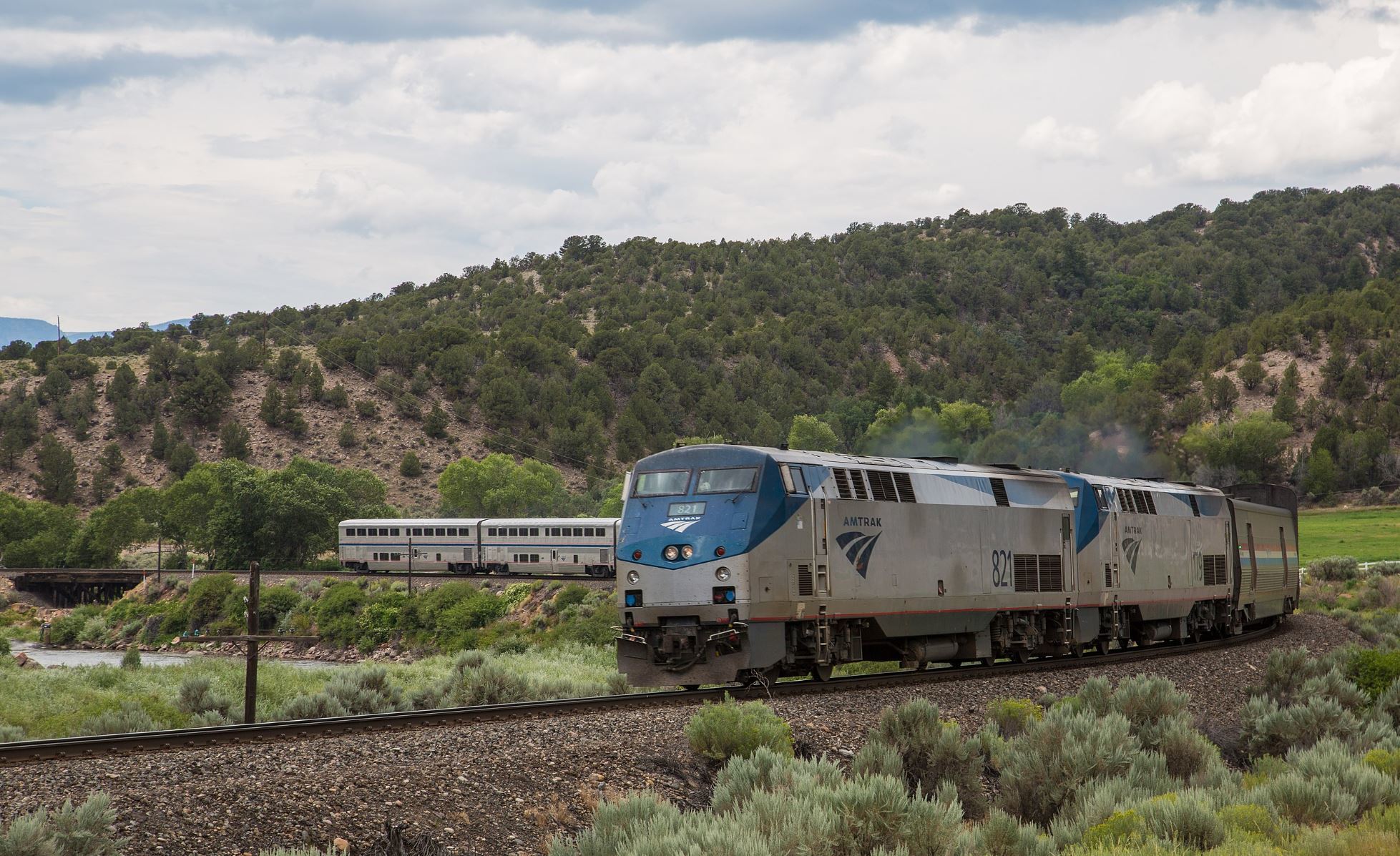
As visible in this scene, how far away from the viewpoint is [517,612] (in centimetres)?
7006

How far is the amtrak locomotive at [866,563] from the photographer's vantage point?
66.4 ft

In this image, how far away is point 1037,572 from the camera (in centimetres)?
2728

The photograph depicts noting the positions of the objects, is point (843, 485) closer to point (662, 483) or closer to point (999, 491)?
point (662, 483)

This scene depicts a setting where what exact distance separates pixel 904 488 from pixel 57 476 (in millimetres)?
134789

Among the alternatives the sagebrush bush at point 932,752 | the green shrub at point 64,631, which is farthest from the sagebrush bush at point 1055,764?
the green shrub at point 64,631

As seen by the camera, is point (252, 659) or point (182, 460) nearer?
point (252, 659)

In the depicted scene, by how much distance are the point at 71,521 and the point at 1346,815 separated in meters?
127

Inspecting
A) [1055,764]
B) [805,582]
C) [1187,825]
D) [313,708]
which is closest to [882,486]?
[805,582]

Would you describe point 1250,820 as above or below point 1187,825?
below

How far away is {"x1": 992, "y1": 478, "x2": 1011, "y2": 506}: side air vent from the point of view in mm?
26203

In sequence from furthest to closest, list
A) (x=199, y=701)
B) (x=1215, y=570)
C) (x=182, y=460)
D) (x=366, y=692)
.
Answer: (x=182, y=460)
(x=1215, y=570)
(x=199, y=701)
(x=366, y=692)

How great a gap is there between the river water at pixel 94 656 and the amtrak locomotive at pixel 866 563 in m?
43.4

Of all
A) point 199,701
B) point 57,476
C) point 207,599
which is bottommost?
point 207,599

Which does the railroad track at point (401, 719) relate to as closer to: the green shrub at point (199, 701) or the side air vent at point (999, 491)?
the side air vent at point (999, 491)
